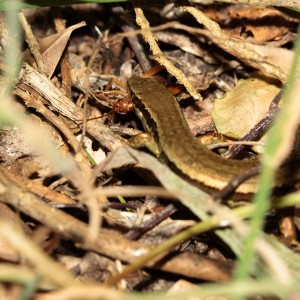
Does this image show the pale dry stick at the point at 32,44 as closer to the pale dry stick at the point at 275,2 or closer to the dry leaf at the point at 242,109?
the dry leaf at the point at 242,109

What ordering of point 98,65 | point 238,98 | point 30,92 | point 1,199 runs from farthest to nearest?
point 98,65 < point 238,98 < point 30,92 < point 1,199

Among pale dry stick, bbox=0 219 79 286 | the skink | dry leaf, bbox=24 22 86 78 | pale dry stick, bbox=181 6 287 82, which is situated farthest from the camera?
dry leaf, bbox=24 22 86 78

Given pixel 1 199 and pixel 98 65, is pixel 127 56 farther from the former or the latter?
pixel 1 199

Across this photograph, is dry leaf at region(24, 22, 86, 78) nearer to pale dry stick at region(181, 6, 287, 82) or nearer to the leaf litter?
the leaf litter

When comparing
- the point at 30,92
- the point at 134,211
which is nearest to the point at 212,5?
the point at 30,92

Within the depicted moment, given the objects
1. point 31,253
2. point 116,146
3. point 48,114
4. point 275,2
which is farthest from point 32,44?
point 31,253

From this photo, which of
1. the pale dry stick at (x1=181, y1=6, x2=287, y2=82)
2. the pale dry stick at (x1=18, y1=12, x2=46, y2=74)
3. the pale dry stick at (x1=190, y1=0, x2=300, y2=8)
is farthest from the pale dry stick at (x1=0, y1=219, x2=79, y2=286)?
the pale dry stick at (x1=190, y1=0, x2=300, y2=8)
